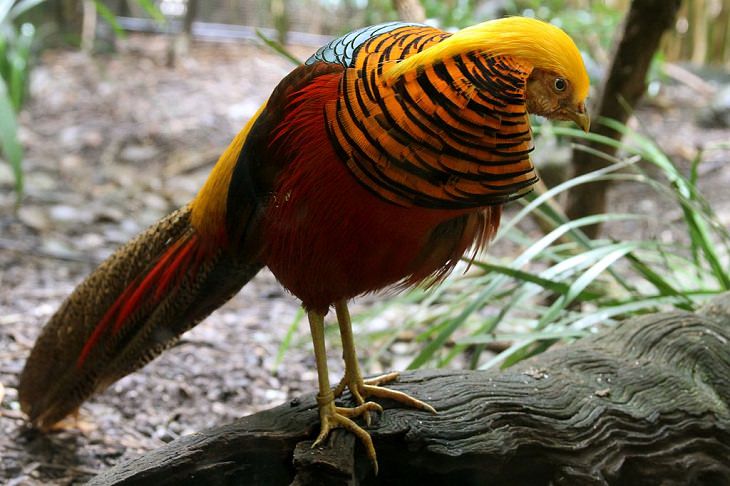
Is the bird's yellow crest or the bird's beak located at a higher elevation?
the bird's yellow crest

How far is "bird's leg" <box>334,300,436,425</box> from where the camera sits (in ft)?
6.95

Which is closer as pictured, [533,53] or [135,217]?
[533,53]

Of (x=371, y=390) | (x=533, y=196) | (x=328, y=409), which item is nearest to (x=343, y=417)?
(x=328, y=409)

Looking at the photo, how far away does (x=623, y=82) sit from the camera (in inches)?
132

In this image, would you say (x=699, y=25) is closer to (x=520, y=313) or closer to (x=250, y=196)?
(x=520, y=313)

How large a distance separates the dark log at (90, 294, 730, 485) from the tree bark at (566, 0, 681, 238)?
1370 mm

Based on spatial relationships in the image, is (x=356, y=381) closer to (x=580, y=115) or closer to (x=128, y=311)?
(x=128, y=311)

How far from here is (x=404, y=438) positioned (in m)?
1.94

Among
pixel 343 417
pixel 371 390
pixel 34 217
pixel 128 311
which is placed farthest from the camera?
pixel 34 217

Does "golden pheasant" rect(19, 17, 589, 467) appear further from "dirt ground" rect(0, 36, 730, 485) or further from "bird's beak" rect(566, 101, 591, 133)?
"dirt ground" rect(0, 36, 730, 485)

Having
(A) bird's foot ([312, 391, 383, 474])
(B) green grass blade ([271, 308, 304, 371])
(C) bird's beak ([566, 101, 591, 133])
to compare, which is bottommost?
(B) green grass blade ([271, 308, 304, 371])

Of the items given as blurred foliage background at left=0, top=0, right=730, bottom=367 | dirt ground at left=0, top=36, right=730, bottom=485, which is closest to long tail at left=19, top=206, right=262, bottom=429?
dirt ground at left=0, top=36, right=730, bottom=485

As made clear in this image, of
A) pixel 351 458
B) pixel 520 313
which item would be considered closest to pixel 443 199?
pixel 351 458

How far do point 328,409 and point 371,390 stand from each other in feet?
0.68
